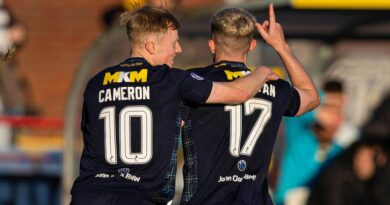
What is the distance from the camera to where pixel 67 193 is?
1201 cm

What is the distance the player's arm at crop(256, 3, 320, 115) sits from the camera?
7.16 metres

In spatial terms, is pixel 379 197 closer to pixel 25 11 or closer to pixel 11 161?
pixel 11 161

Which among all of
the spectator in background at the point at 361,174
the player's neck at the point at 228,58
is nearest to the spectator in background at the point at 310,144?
the spectator in background at the point at 361,174

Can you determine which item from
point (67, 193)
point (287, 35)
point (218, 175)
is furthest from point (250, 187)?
point (287, 35)

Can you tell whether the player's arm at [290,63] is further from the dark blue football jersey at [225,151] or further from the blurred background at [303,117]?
the blurred background at [303,117]

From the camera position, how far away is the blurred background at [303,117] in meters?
11.4

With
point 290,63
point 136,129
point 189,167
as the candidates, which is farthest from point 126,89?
point 290,63

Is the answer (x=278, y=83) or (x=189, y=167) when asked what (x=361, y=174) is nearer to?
(x=278, y=83)

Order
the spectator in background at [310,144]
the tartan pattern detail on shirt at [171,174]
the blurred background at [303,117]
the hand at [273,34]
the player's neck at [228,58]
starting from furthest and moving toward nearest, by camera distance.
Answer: the spectator in background at [310,144], the blurred background at [303,117], the hand at [273,34], the player's neck at [228,58], the tartan pattern detail on shirt at [171,174]

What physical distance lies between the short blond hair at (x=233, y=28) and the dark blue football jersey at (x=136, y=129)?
341 mm

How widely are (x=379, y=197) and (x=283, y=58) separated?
4150 mm

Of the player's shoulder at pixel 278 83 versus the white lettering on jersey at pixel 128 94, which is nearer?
the white lettering on jersey at pixel 128 94

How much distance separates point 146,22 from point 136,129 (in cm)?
58

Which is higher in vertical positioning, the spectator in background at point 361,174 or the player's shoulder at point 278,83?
the player's shoulder at point 278,83
